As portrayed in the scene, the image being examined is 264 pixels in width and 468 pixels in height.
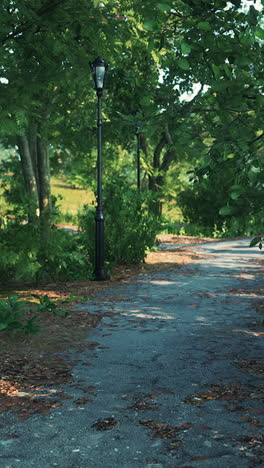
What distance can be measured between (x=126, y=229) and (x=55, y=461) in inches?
393

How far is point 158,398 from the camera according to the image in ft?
16.5

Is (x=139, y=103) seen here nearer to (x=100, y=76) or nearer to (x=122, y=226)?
(x=100, y=76)

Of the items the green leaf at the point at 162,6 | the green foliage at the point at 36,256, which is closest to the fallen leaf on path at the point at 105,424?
the green leaf at the point at 162,6

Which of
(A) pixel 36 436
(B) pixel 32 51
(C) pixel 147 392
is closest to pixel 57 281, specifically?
(B) pixel 32 51

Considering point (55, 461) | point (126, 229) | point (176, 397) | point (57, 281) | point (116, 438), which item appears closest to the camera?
point (55, 461)

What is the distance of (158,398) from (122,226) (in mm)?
8805

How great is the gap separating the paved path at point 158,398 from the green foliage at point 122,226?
4334 millimetres

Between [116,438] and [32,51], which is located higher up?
[32,51]

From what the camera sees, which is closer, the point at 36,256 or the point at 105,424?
the point at 105,424

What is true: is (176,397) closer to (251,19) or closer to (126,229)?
(251,19)

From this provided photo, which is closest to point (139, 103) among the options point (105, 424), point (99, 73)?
point (99, 73)

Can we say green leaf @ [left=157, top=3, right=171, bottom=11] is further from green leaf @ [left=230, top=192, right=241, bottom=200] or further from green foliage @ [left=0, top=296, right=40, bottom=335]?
green foliage @ [left=0, top=296, right=40, bottom=335]

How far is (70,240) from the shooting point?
1175cm

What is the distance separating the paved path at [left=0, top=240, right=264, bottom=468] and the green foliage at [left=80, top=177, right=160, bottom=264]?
433 cm
